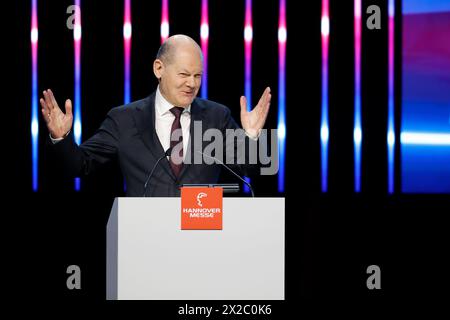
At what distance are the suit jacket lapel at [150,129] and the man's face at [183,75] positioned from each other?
107 millimetres

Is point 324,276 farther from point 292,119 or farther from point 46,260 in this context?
point 46,260

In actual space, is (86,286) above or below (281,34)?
below

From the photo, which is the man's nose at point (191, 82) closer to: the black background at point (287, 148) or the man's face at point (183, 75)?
the man's face at point (183, 75)

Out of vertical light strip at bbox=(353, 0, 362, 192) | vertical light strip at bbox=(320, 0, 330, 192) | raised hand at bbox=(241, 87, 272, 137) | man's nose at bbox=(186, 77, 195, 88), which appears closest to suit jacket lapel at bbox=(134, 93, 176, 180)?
man's nose at bbox=(186, 77, 195, 88)

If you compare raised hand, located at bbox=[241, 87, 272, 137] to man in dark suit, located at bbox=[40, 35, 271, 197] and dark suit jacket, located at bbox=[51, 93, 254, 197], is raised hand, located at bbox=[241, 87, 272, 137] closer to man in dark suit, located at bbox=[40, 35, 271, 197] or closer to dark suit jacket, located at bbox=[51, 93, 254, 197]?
man in dark suit, located at bbox=[40, 35, 271, 197]

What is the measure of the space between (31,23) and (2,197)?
92 cm

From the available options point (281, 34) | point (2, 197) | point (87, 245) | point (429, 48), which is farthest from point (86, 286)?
point (429, 48)

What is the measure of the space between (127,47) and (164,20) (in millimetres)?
240

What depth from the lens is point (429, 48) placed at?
15.8ft

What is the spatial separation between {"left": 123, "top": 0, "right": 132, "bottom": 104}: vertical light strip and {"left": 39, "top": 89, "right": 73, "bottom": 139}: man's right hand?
1290mm

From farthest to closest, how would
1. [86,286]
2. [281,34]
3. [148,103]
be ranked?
[281,34] < [86,286] < [148,103]

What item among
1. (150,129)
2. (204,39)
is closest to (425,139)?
(204,39)

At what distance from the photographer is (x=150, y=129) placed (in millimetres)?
3635

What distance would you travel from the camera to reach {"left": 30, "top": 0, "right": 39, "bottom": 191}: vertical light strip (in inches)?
181
